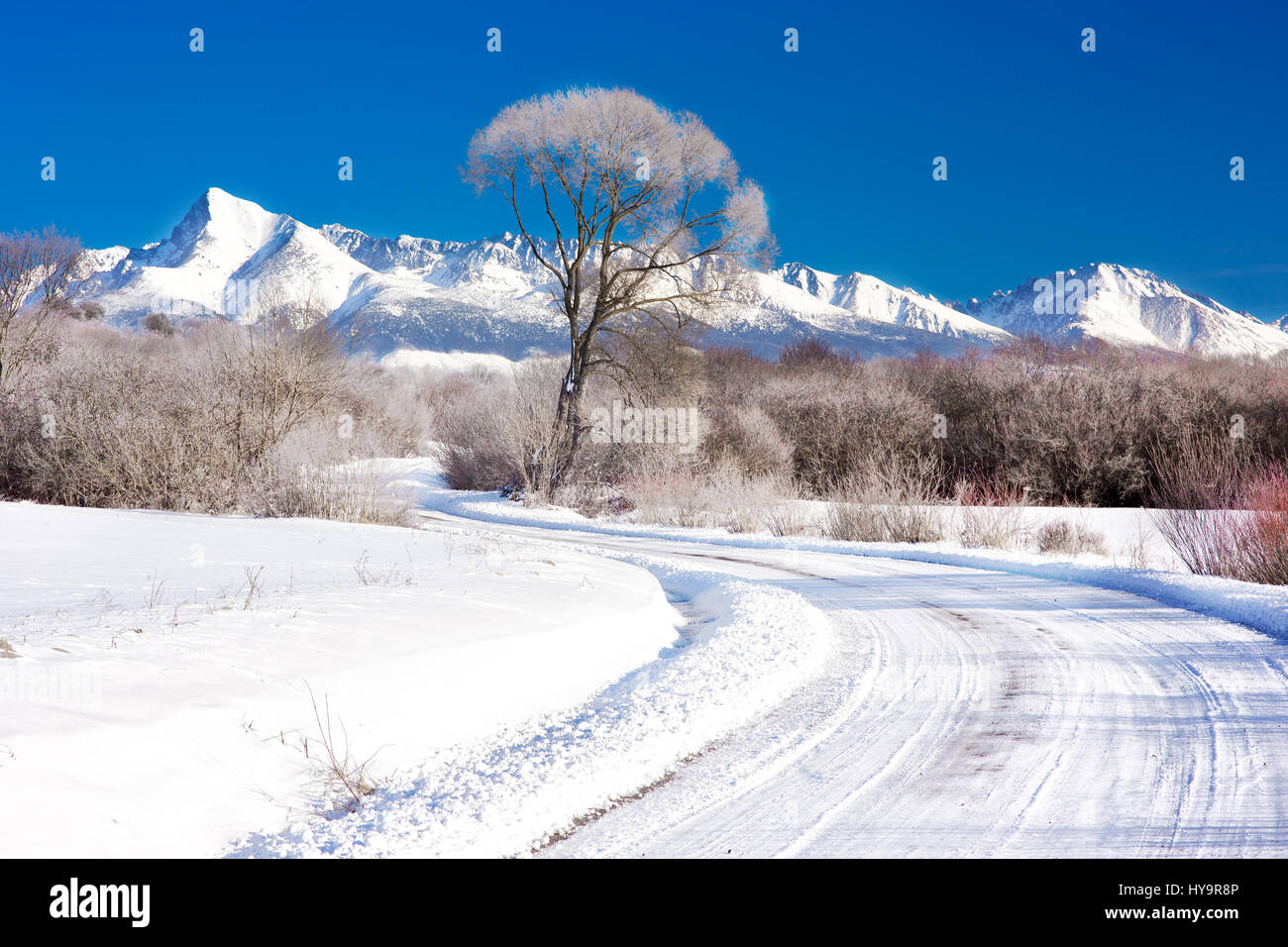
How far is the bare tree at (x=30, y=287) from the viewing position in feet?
102

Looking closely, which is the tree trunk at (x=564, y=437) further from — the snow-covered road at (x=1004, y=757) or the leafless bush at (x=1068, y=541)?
the snow-covered road at (x=1004, y=757)

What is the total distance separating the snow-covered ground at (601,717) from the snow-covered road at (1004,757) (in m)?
0.02

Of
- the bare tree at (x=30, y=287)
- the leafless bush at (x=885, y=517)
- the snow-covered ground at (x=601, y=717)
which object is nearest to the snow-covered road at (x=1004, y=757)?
the snow-covered ground at (x=601, y=717)

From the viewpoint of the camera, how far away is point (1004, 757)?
4.20 meters

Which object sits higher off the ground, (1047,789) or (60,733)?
(60,733)

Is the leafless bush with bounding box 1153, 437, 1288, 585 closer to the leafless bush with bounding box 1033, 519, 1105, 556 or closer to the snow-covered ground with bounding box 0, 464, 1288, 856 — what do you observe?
the snow-covered ground with bounding box 0, 464, 1288, 856

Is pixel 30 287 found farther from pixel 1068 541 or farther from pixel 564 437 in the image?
pixel 1068 541

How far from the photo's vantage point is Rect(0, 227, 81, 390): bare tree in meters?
31.1

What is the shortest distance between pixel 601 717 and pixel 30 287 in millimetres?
38450

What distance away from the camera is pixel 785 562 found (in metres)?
13.5
